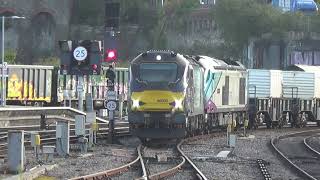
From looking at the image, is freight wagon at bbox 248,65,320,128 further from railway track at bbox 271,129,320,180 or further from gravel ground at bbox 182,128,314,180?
gravel ground at bbox 182,128,314,180

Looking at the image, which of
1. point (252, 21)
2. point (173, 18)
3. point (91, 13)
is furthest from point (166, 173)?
point (91, 13)

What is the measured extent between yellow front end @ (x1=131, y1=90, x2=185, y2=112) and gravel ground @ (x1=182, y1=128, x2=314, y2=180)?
1.44 meters

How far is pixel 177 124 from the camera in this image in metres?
24.1

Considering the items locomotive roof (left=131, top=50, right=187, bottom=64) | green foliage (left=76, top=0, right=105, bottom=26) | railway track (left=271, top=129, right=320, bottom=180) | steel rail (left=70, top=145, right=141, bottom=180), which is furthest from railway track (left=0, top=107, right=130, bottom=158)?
green foliage (left=76, top=0, right=105, bottom=26)

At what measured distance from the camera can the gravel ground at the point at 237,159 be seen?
679 inches

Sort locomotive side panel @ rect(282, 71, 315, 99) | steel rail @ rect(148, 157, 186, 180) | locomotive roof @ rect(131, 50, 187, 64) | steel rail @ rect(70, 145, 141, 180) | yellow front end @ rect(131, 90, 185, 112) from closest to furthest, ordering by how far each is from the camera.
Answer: steel rail @ rect(70, 145, 141, 180) → steel rail @ rect(148, 157, 186, 180) → yellow front end @ rect(131, 90, 185, 112) → locomotive roof @ rect(131, 50, 187, 64) → locomotive side panel @ rect(282, 71, 315, 99)

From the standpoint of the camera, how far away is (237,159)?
20719 mm

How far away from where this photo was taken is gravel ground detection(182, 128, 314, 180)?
17250mm

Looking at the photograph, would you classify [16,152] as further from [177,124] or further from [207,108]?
[207,108]

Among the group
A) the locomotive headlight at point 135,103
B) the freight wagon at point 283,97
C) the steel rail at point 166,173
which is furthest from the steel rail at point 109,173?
the freight wagon at point 283,97

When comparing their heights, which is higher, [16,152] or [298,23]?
[298,23]

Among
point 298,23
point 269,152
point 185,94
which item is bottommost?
point 269,152

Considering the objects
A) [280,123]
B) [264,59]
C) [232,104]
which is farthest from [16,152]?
[264,59]

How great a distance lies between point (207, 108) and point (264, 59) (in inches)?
2327
